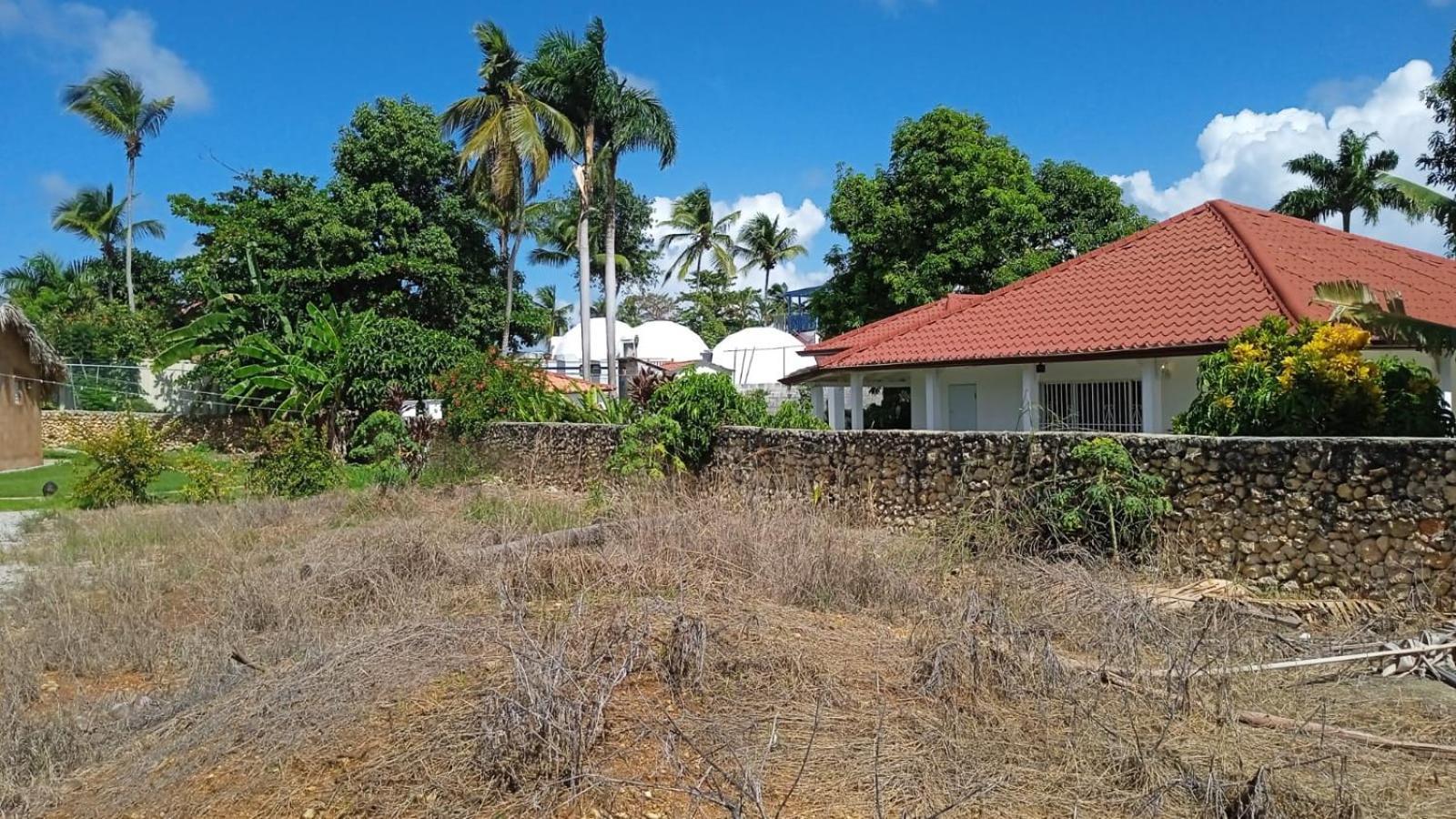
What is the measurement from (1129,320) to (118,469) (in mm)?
17245

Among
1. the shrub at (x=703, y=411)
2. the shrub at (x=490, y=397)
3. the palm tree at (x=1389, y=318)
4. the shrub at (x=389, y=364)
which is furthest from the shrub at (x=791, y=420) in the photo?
the shrub at (x=389, y=364)

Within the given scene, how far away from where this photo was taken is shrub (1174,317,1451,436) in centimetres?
902

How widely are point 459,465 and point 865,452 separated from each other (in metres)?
9.39

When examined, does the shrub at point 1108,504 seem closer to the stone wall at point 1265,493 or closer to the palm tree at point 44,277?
the stone wall at point 1265,493

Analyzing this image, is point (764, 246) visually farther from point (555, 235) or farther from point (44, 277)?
point (44, 277)

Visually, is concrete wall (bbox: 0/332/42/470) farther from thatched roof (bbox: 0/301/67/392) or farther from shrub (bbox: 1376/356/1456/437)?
shrub (bbox: 1376/356/1456/437)

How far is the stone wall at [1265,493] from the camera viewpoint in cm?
731

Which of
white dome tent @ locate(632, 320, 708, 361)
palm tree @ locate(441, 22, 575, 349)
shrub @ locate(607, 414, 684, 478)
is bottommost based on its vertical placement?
shrub @ locate(607, 414, 684, 478)

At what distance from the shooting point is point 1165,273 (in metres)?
15.8

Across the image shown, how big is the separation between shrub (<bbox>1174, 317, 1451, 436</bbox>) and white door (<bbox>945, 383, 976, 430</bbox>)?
7242 millimetres

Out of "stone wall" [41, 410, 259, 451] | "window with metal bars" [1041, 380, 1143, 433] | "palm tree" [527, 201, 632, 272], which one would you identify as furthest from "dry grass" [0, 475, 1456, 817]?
"palm tree" [527, 201, 632, 272]

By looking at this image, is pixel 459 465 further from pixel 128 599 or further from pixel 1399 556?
pixel 1399 556

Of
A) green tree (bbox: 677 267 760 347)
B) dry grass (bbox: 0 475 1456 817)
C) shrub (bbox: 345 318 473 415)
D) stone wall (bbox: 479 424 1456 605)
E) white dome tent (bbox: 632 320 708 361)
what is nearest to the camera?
dry grass (bbox: 0 475 1456 817)

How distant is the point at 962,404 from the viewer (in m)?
17.8
